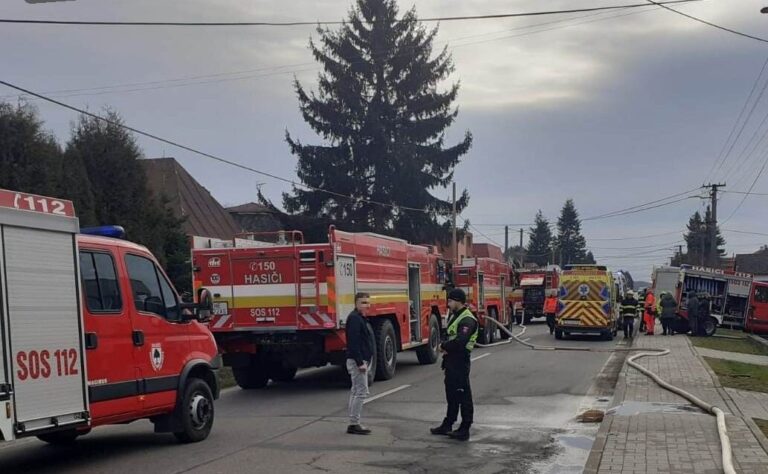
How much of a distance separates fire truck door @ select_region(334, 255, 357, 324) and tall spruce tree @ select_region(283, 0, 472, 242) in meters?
27.6

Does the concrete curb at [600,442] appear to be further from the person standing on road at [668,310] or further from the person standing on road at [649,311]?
the person standing on road at [649,311]

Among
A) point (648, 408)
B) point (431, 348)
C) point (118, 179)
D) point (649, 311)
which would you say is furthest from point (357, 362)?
point (649, 311)

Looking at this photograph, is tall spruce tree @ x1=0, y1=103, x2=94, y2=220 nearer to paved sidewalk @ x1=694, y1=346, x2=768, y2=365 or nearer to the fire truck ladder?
the fire truck ladder

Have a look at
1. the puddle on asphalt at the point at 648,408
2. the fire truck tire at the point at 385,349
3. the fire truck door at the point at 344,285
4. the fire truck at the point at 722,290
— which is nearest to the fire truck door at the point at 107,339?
the fire truck door at the point at 344,285

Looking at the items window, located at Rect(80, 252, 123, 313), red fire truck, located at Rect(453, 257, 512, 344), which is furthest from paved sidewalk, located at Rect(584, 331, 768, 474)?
red fire truck, located at Rect(453, 257, 512, 344)

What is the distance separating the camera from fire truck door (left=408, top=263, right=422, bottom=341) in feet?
58.3

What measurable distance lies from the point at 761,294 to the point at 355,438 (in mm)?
27338

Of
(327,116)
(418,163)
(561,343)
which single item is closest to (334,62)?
(327,116)

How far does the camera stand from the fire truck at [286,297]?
13695 mm

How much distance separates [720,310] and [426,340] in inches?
785

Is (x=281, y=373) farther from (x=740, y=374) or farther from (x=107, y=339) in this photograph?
(x=740, y=374)

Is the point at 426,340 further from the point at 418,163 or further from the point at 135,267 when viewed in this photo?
the point at 418,163

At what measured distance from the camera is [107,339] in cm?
830

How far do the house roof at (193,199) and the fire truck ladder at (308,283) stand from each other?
3010cm
